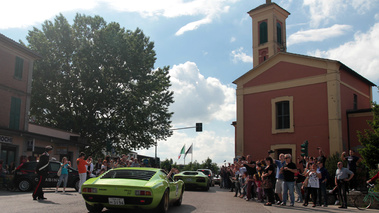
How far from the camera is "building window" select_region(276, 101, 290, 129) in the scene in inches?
1089

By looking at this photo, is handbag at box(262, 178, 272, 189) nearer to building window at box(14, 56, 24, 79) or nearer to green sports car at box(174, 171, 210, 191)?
green sports car at box(174, 171, 210, 191)

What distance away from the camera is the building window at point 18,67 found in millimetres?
24770

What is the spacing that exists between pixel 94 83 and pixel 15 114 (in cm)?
761

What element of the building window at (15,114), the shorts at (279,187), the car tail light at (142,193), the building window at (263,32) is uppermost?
the building window at (263,32)

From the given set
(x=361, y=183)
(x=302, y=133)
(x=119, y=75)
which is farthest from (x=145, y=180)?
(x=119, y=75)

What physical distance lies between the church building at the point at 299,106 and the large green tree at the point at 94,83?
867cm

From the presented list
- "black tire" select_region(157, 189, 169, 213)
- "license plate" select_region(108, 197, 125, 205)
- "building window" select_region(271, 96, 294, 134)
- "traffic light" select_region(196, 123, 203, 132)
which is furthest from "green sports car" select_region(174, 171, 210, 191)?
"traffic light" select_region(196, 123, 203, 132)

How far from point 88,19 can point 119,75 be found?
5917 mm

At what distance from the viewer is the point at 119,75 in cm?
3195

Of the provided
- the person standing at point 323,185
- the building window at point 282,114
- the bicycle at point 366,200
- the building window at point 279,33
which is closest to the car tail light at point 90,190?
the person standing at point 323,185

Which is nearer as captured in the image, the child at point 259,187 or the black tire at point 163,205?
the black tire at point 163,205

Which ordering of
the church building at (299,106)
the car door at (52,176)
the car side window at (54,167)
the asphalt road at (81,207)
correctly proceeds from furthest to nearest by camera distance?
1. the church building at (299,106)
2. the car side window at (54,167)
3. the car door at (52,176)
4. the asphalt road at (81,207)

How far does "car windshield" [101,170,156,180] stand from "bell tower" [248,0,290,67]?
28.8 m

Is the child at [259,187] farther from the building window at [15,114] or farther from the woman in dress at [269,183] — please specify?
the building window at [15,114]
